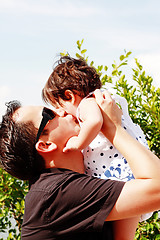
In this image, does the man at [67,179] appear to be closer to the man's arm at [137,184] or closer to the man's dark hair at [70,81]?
the man's arm at [137,184]

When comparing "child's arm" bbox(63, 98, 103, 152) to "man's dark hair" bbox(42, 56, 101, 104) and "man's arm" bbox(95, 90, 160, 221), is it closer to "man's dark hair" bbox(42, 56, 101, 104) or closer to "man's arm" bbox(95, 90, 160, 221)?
"man's arm" bbox(95, 90, 160, 221)

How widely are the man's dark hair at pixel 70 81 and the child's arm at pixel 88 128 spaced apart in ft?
0.86

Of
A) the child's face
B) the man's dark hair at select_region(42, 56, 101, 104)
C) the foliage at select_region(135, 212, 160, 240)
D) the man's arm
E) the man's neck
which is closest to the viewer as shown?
the man's arm

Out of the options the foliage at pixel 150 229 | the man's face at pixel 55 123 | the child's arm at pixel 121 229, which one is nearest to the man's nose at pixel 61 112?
the man's face at pixel 55 123

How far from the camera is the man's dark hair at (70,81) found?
1916 millimetres

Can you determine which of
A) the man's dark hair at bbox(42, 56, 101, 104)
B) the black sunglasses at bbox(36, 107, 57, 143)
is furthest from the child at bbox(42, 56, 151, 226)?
the black sunglasses at bbox(36, 107, 57, 143)

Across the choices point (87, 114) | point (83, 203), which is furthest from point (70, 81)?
point (83, 203)

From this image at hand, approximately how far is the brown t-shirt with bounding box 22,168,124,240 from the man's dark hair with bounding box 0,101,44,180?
13 centimetres

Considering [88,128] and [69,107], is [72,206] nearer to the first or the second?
[88,128]

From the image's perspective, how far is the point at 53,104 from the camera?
202 cm

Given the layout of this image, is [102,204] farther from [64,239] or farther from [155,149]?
[155,149]

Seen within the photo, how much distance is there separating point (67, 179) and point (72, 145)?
0.52 feet

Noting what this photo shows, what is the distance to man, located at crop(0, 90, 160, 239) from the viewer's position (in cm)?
147

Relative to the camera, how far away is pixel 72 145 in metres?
1.62
